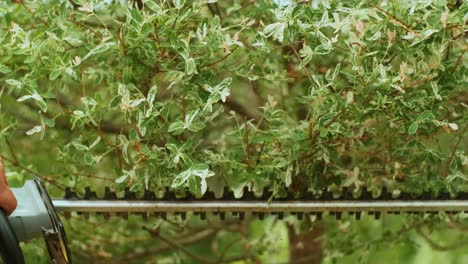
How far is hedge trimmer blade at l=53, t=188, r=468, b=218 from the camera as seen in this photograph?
165 cm

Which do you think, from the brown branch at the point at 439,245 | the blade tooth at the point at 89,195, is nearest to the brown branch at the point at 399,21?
the blade tooth at the point at 89,195

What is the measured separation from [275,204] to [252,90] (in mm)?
493

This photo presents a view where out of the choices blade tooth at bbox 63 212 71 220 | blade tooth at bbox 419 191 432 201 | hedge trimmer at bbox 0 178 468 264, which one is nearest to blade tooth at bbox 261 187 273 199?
hedge trimmer at bbox 0 178 468 264

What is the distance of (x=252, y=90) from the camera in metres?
2.05

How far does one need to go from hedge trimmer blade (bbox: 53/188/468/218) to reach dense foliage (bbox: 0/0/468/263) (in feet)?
0.11

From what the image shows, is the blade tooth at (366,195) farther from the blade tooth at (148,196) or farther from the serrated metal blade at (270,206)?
the blade tooth at (148,196)

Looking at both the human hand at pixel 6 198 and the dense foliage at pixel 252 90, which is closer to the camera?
the human hand at pixel 6 198

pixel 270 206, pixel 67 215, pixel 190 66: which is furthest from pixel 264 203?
pixel 67 215

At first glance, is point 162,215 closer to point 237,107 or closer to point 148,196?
point 148,196

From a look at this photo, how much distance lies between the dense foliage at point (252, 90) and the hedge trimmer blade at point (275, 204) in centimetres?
3

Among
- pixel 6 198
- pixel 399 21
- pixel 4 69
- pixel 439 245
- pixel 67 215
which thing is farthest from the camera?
pixel 439 245

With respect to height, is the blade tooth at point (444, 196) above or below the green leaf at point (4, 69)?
below

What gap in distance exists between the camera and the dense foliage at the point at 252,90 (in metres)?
1.49

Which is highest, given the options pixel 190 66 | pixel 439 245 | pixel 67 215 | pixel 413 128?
pixel 190 66
